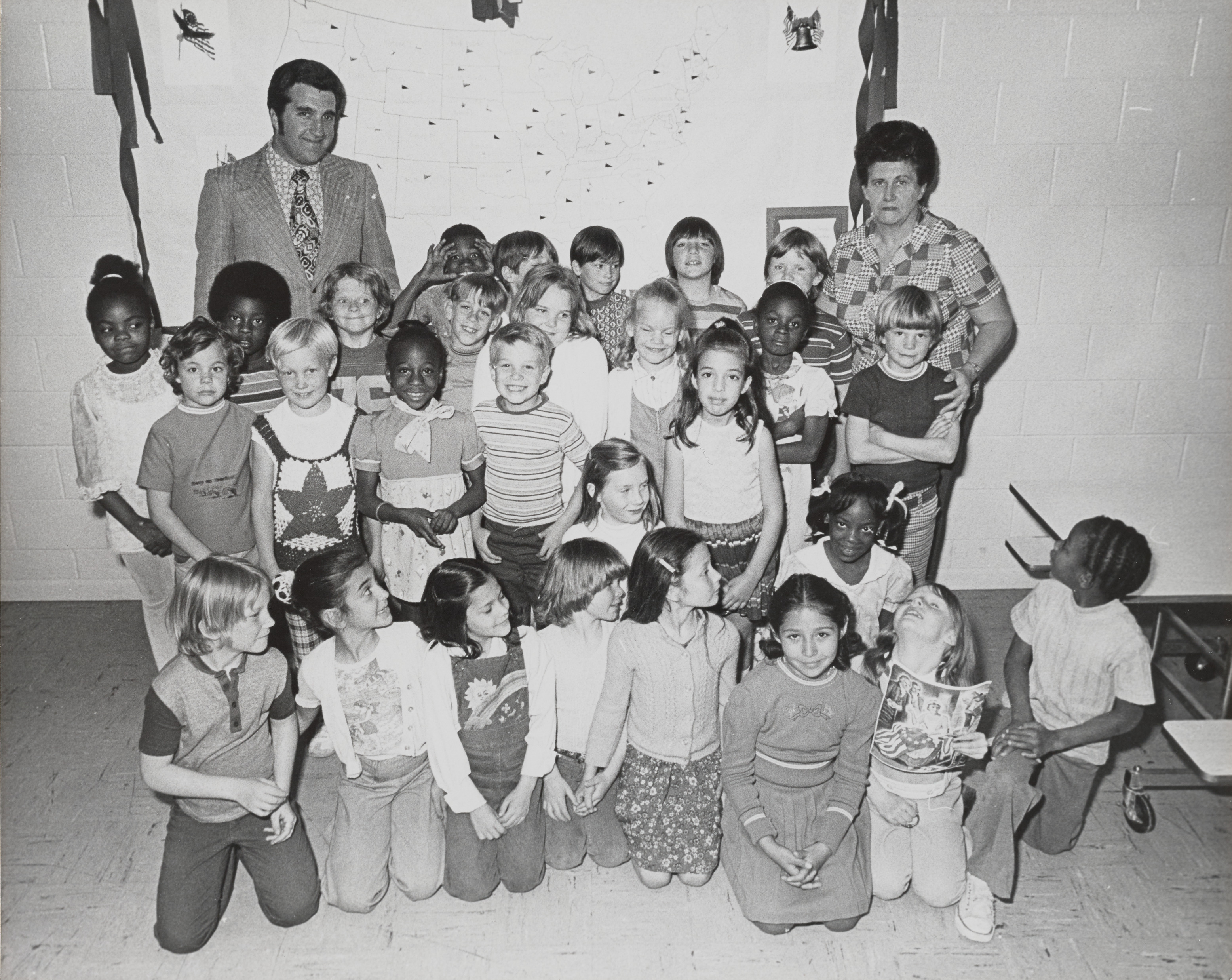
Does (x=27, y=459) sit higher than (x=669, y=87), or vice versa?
(x=669, y=87)

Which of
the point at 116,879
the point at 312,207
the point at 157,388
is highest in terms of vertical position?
the point at 312,207

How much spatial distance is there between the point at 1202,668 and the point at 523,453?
8.84 feet

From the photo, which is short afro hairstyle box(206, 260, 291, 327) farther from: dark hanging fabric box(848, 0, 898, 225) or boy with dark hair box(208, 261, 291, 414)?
dark hanging fabric box(848, 0, 898, 225)

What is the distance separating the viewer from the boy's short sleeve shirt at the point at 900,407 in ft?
10.6

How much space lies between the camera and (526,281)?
11.0 feet

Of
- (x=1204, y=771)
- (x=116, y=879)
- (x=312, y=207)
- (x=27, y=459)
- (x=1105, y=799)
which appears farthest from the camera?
(x=27, y=459)

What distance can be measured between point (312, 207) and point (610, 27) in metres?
1.37

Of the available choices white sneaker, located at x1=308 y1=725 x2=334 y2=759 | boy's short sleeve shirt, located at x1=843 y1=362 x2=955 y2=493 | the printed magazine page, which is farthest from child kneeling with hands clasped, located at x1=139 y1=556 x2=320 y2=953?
boy's short sleeve shirt, located at x1=843 y1=362 x2=955 y2=493

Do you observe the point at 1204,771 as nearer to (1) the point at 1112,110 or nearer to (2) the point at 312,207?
(1) the point at 1112,110

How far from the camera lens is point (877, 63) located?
3887 mm

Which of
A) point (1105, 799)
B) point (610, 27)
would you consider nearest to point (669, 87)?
point (610, 27)

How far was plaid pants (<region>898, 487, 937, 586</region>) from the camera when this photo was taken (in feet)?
10.9

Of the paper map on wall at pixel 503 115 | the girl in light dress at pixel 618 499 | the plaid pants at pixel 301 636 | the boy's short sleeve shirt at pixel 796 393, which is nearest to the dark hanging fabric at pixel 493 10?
the paper map on wall at pixel 503 115

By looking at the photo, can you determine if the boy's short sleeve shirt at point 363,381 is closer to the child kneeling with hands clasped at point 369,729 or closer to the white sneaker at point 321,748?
the child kneeling with hands clasped at point 369,729
